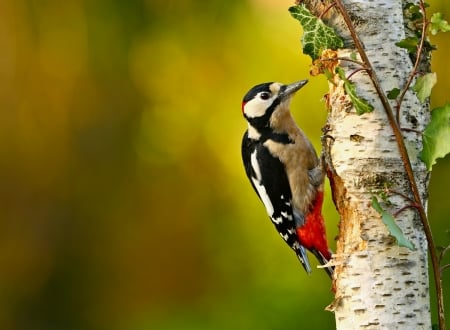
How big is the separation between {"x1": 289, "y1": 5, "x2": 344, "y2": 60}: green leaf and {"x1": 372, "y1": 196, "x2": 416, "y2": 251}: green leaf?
28 cm

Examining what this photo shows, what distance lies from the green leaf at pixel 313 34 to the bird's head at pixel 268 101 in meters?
0.79

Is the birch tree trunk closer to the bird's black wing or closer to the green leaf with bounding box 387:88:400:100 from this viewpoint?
the green leaf with bounding box 387:88:400:100

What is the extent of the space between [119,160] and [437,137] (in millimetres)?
4013

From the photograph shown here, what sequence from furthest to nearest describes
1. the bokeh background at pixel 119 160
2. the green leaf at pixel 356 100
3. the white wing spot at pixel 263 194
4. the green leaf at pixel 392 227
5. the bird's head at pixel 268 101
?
the bokeh background at pixel 119 160, the white wing spot at pixel 263 194, the bird's head at pixel 268 101, the green leaf at pixel 356 100, the green leaf at pixel 392 227

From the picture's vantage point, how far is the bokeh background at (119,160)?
4766 millimetres

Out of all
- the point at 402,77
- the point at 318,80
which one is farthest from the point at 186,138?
the point at 402,77

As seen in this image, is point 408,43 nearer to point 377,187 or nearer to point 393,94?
point 393,94

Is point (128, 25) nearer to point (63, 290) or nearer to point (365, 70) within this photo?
point (63, 290)

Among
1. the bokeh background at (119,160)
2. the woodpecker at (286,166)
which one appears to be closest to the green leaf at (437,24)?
the woodpecker at (286,166)

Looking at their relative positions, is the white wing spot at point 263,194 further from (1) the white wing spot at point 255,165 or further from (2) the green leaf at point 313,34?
(2) the green leaf at point 313,34

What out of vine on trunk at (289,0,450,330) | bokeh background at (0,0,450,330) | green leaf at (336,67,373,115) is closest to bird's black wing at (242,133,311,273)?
vine on trunk at (289,0,450,330)

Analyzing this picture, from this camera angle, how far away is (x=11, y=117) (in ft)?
17.6

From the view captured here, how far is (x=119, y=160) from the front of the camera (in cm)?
527

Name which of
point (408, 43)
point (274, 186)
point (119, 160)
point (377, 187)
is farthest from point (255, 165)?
point (119, 160)
